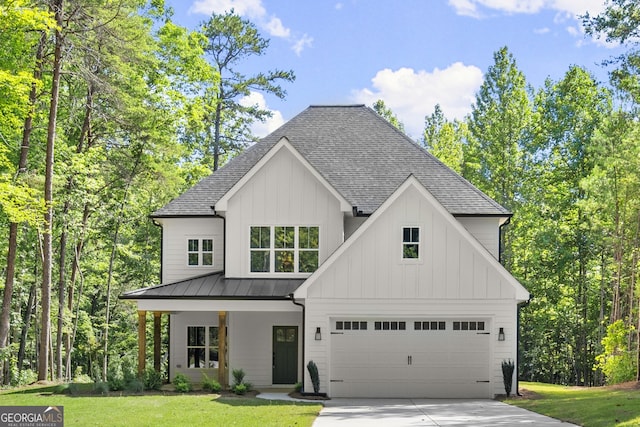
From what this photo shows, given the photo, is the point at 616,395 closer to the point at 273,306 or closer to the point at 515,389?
the point at 515,389

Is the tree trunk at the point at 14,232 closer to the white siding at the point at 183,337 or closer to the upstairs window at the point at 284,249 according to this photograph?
the white siding at the point at 183,337

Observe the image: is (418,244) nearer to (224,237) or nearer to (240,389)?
(240,389)

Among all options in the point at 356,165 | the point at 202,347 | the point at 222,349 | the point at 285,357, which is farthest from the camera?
the point at 356,165

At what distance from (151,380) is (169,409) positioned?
207 inches

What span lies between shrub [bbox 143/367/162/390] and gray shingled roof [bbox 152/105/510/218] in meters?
5.38

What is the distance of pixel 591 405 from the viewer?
17516 mm

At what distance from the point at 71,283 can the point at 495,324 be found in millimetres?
18381

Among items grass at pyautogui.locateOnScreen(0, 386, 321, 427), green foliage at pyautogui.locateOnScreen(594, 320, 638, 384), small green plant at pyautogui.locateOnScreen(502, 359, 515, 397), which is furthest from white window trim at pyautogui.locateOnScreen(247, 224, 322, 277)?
green foliage at pyautogui.locateOnScreen(594, 320, 638, 384)

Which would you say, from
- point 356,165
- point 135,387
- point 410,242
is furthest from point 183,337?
point 410,242

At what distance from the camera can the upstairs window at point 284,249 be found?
80.4 ft

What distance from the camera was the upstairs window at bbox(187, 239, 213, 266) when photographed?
26156 millimetres

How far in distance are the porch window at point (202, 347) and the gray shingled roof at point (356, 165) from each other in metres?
3.86

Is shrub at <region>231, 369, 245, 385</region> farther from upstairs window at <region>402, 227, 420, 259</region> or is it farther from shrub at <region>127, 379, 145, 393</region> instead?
upstairs window at <region>402, 227, 420, 259</region>

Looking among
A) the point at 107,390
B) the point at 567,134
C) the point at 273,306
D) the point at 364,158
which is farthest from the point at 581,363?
the point at 107,390
